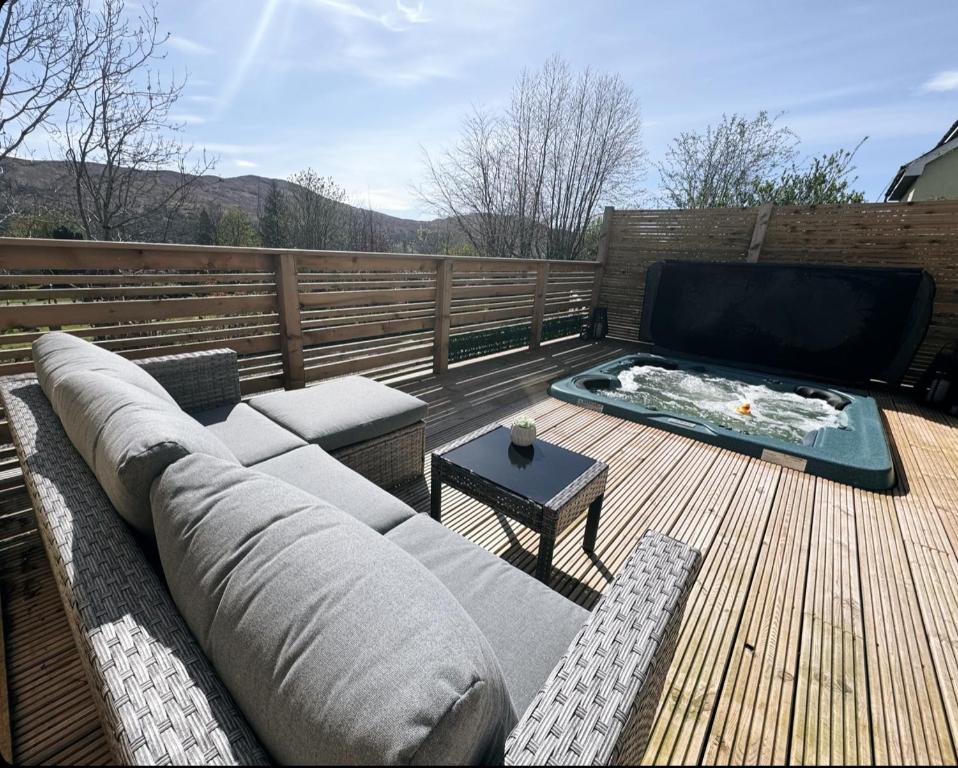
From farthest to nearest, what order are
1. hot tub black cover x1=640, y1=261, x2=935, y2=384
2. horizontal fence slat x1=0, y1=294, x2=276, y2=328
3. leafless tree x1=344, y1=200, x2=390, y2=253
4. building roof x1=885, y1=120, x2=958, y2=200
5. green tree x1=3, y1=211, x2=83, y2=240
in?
1. leafless tree x1=344, y1=200, x2=390, y2=253
2. building roof x1=885, y1=120, x2=958, y2=200
3. green tree x1=3, y1=211, x2=83, y2=240
4. hot tub black cover x1=640, y1=261, x2=935, y2=384
5. horizontal fence slat x1=0, y1=294, x2=276, y2=328

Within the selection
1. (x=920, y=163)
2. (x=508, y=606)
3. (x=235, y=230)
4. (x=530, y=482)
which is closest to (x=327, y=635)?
(x=508, y=606)

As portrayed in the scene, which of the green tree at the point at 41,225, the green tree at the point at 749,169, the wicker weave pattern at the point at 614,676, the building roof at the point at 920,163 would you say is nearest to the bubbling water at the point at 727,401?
the wicker weave pattern at the point at 614,676

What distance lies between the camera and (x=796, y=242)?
17.1 feet

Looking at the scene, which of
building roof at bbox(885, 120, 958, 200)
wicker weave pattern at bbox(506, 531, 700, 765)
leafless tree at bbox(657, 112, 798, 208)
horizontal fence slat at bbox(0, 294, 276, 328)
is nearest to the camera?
wicker weave pattern at bbox(506, 531, 700, 765)

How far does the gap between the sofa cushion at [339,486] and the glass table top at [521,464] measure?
466mm

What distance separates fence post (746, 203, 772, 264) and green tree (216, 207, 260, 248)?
46.9ft

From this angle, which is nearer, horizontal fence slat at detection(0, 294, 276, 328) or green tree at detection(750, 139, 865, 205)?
horizontal fence slat at detection(0, 294, 276, 328)

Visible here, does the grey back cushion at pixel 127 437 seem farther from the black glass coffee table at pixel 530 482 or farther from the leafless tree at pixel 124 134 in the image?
the leafless tree at pixel 124 134

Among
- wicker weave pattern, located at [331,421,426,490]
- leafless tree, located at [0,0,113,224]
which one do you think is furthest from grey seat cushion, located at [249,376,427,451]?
leafless tree, located at [0,0,113,224]

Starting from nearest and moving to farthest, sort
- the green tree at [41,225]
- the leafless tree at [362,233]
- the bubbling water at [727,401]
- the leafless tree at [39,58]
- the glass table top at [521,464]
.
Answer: the glass table top at [521,464] < the bubbling water at [727,401] < the leafless tree at [39,58] < the green tree at [41,225] < the leafless tree at [362,233]

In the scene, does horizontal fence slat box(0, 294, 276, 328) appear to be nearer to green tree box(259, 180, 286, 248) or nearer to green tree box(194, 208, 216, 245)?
green tree box(259, 180, 286, 248)

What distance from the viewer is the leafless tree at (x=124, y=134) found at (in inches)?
194

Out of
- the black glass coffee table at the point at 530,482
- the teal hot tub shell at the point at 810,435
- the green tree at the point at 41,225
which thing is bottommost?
the teal hot tub shell at the point at 810,435

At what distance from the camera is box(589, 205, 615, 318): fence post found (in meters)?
6.62
